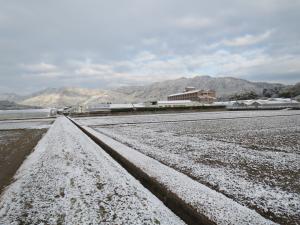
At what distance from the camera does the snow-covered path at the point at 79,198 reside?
5348 mm

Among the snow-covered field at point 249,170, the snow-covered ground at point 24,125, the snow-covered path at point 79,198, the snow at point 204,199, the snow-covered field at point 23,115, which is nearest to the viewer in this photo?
the snow at point 204,199

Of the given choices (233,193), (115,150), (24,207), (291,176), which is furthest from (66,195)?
(291,176)

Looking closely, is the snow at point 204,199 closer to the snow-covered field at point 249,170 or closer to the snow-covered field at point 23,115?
the snow-covered field at point 249,170

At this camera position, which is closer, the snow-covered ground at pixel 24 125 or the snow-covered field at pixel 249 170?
the snow-covered field at pixel 249 170

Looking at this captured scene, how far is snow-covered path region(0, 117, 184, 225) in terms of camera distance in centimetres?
535

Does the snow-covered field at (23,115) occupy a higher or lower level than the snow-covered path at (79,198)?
higher

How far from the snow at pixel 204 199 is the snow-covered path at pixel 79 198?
0.76m

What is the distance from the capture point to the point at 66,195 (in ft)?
22.0

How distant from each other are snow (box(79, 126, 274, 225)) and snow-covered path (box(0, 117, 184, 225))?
76cm

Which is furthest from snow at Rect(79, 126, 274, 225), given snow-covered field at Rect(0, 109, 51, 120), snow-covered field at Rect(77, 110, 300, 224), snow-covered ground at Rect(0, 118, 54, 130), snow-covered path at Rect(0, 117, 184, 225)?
snow-covered field at Rect(0, 109, 51, 120)

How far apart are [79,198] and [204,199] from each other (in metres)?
3.51

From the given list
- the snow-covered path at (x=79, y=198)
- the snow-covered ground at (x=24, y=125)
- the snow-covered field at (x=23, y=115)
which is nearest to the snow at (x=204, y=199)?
the snow-covered path at (x=79, y=198)

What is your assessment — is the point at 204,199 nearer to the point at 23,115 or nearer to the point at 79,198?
the point at 79,198

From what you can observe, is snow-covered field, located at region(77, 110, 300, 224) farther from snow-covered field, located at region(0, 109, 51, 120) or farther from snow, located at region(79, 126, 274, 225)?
snow-covered field, located at region(0, 109, 51, 120)
